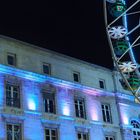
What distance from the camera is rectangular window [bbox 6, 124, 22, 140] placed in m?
33.7

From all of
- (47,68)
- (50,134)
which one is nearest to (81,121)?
(50,134)

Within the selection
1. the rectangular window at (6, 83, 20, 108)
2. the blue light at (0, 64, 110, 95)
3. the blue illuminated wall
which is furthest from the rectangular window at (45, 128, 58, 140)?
the blue light at (0, 64, 110, 95)

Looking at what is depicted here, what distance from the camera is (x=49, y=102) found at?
37906mm

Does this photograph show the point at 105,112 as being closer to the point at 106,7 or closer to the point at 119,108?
the point at 119,108

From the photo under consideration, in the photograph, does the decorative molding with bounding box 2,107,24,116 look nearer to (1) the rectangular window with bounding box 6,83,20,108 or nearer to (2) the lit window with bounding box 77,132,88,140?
(1) the rectangular window with bounding box 6,83,20,108

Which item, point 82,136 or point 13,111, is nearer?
point 13,111

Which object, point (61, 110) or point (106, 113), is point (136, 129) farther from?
point (61, 110)

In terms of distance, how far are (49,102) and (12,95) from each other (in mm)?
4101

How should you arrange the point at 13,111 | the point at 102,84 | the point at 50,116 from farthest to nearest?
the point at 102,84
the point at 50,116
the point at 13,111

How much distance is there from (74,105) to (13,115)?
759 cm

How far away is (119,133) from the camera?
42.9 metres

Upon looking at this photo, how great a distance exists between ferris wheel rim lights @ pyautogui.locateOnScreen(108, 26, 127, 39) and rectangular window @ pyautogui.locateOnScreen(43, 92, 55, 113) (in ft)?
38.7

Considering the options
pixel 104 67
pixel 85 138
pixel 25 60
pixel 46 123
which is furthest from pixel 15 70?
pixel 104 67

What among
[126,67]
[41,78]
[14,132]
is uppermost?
[41,78]
